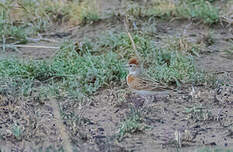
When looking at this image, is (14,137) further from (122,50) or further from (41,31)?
(41,31)

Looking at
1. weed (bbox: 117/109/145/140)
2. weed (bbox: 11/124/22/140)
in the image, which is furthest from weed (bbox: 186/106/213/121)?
weed (bbox: 11/124/22/140)

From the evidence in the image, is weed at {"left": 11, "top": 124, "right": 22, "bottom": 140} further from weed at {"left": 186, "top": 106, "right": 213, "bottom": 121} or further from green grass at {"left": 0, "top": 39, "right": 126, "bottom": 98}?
weed at {"left": 186, "top": 106, "right": 213, "bottom": 121}

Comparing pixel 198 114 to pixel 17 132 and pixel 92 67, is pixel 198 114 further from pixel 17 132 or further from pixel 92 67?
pixel 17 132

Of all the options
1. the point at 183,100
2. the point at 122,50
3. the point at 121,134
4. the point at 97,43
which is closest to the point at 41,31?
the point at 97,43

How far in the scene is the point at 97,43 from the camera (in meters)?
9.24

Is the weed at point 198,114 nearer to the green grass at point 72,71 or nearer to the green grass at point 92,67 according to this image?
the green grass at point 92,67

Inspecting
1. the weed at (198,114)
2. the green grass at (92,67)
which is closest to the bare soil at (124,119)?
the weed at (198,114)

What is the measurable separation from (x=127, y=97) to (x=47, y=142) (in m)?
1.62

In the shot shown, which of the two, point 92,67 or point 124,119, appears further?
point 92,67

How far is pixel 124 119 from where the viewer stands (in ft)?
22.4

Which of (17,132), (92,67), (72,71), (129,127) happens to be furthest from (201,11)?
(17,132)

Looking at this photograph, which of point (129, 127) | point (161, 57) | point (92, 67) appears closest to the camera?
point (129, 127)

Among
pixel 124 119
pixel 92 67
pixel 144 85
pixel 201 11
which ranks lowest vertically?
pixel 124 119

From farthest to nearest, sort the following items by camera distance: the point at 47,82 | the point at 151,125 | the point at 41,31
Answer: the point at 41,31 → the point at 47,82 → the point at 151,125
